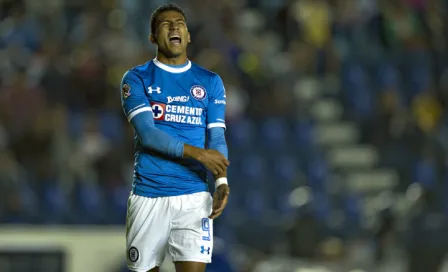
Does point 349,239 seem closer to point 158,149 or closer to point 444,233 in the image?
point 444,233

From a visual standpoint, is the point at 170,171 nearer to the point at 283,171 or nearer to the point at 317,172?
the point at 283,171

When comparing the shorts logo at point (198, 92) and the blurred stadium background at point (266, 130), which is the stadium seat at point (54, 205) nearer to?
the blurred stadium background at point (266, 130)

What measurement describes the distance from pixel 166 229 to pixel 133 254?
0.68 feet

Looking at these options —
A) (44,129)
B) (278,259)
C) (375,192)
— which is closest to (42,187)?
(44,129)

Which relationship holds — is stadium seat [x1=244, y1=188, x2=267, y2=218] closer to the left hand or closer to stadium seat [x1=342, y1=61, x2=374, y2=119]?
stadium seat [x1=342, y1=61, x2=374, y2=119]

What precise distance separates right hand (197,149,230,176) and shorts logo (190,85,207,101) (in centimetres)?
30

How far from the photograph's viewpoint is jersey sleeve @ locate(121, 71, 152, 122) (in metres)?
5.04

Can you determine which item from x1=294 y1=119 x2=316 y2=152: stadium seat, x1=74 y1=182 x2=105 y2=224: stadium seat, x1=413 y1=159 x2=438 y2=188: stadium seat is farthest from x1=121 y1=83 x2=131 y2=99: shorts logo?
x1=413 y1=159 x2=438 y2=188: stadium seat

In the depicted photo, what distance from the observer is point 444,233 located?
1095cm

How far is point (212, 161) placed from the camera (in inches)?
195

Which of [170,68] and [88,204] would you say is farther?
[88,204]

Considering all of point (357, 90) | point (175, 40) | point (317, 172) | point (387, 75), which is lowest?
point (317, 172)

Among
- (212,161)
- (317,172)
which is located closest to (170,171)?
(212,161)

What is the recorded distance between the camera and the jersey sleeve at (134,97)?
16.5 ft
